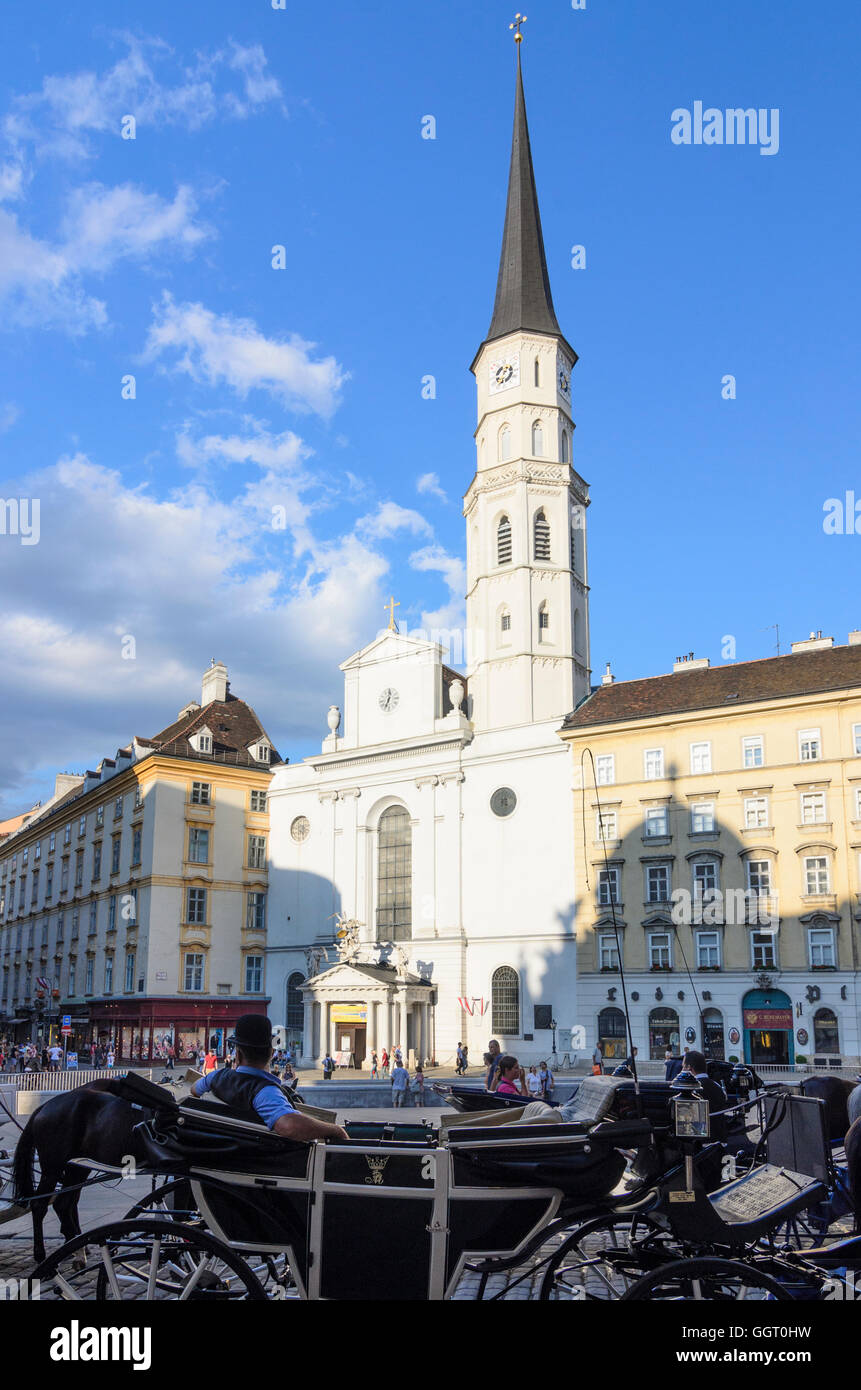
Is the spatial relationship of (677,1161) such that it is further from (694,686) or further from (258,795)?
(258,795)

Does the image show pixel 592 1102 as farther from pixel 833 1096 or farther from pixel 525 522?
pixel 525 522

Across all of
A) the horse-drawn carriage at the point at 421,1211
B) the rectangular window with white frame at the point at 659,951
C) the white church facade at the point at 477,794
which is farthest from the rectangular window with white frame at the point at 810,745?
the horse-drawn carriage at the point at 421,1211

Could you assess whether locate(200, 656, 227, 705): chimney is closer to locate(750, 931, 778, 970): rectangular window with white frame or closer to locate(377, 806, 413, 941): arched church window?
locate(377, 806, 413, 941): arched church window

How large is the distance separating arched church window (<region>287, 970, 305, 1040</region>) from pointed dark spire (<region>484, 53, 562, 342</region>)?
3277 centimetres

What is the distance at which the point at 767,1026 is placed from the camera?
38406mm

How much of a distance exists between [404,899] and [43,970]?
86.6 ft

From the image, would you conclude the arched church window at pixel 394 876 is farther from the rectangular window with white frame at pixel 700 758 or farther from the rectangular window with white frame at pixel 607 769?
the rectangular window with white frame at pixel 700 758

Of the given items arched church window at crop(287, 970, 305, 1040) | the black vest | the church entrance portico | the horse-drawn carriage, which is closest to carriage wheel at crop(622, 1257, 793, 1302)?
the horse-drawn carriage

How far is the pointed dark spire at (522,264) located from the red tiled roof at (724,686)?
1903 centimetres

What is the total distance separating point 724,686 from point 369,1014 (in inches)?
782

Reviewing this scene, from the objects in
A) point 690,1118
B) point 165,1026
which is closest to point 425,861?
point 165,1026

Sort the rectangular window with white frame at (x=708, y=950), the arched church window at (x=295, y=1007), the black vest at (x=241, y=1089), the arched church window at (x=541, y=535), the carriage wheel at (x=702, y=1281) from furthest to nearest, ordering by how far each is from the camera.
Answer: the arched church window at (x=295, y=1007)
the arched church window at (x=541, y=535)
the rectangular window with white frame at (x=708, y=950)
the black vest at (x=241, y=1089)
the carriage wheel at (x=702, y=1281)

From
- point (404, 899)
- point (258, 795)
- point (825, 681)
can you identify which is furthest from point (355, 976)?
point (825, 681)

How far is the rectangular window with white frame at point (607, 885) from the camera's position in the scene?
4247 cm
